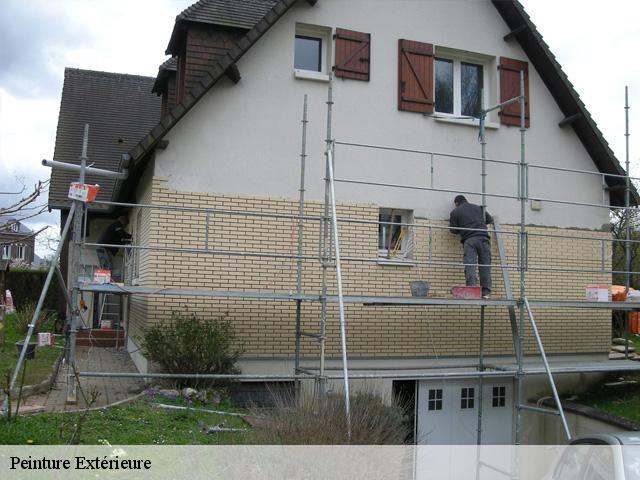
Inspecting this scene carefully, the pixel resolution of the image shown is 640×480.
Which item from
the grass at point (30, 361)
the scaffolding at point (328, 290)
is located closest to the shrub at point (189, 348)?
the scaffolding at point (328, 290)

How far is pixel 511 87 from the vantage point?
1164cm

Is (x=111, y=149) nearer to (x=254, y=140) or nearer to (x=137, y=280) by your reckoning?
(x=137, y=280)

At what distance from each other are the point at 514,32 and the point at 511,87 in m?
0.93

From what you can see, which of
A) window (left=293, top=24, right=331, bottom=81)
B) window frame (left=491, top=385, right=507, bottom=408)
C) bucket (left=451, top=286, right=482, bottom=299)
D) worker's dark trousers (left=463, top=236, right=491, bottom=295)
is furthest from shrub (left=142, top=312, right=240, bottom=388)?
window frame (left=491, top=385, right=507, bottom=408)

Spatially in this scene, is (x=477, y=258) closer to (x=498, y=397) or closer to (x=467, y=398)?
(x=467, y=398)

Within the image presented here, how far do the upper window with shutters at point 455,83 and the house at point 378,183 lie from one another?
1.3 inches

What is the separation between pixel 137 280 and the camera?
10.7 metres

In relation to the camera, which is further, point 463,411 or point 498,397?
point 498,397

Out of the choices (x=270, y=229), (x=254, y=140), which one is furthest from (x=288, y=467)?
(x=254, y=140)

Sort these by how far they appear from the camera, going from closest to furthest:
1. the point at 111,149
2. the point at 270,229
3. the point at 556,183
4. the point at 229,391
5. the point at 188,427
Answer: the point at 188,427, the point at 229,391, the point at 270,229, the point at 556,183, the point at 111,149

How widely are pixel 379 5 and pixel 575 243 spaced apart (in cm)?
530

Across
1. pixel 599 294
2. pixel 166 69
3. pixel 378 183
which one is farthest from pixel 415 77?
pixel 166 69

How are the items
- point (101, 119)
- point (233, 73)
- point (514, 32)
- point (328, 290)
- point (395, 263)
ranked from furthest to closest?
point (101, 119)
point (514, 32)
point (395, 263)
point (328, 290)
point (233, 73)

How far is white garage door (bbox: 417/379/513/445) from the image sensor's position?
1075 centimetres
